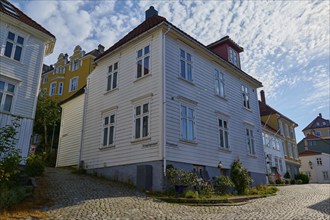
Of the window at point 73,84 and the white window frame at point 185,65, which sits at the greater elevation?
the window at point 73,84

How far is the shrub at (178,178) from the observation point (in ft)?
42.1

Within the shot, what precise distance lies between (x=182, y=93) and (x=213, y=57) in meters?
4.81

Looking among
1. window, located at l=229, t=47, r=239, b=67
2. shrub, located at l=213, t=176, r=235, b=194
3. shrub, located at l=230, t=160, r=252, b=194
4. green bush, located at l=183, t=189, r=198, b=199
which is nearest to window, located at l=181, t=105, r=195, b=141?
shrub, located at l=213, t=176, r=235, b=194

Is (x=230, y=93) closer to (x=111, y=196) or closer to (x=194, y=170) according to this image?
(x=194, y=170)

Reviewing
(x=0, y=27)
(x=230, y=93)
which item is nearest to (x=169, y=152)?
(x=230, y=93)

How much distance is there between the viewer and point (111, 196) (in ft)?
36.7

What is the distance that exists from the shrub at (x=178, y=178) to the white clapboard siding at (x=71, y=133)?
878cm

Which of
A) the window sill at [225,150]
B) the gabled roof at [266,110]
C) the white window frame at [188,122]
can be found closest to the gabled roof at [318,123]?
the gabled roof at [266,110]

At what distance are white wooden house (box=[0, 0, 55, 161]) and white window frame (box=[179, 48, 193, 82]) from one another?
333 inches

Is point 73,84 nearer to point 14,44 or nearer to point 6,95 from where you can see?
point 14,44

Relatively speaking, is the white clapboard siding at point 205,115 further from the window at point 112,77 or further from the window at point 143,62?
the window at point 112,77

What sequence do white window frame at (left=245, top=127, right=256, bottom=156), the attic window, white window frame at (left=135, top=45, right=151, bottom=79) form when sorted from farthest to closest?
1. white window frame at (left=245, top=127, right=256, bottom=156)
2. the attic window
3. white window frame at (left=135, top=45, right=151, bottom=79)

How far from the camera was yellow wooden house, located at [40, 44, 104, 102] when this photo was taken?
38.9 metres

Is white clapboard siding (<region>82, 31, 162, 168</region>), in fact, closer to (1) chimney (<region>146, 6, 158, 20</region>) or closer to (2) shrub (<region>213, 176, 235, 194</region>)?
(2) shrub (<region>213, 176, 235, 194</region>)
